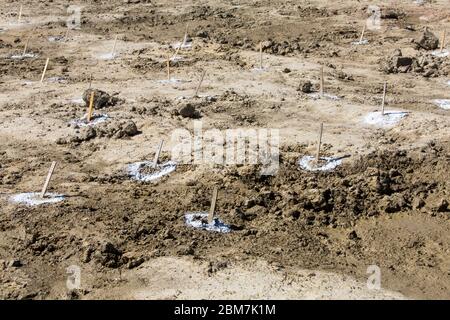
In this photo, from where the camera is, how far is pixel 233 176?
9.61 metres

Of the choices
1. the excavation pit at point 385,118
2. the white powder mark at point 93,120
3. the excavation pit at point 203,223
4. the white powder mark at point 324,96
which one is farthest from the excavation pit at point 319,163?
the white powder mark at point 93,120

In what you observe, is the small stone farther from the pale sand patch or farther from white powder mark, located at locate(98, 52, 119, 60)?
white powder mark, located at locate(98, 52, 119, 60)

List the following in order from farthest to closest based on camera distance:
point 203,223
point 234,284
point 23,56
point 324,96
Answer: point 23,56
point 324,96
point 203,223
point 234,284

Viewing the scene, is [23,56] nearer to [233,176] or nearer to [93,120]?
[93,120]

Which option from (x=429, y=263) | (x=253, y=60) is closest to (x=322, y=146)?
(x=429, y=263)

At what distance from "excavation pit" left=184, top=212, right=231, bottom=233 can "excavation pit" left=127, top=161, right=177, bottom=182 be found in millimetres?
1617

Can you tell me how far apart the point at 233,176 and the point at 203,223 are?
1628 millimetres

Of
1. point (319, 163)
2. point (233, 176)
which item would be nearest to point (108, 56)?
point (233, 176)

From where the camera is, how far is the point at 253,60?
54.1ft

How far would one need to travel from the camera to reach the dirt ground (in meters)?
7.00

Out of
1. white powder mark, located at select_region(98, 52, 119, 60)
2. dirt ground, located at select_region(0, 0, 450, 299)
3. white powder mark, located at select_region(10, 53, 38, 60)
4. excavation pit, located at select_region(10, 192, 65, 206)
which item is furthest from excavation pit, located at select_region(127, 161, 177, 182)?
white powder mark, located at select_region(10, 53, 38, 60)

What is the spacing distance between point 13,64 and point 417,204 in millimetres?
13306

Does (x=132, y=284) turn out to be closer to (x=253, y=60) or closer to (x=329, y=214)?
(x=329, y=214)

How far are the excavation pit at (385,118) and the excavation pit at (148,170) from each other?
4.36 meters
